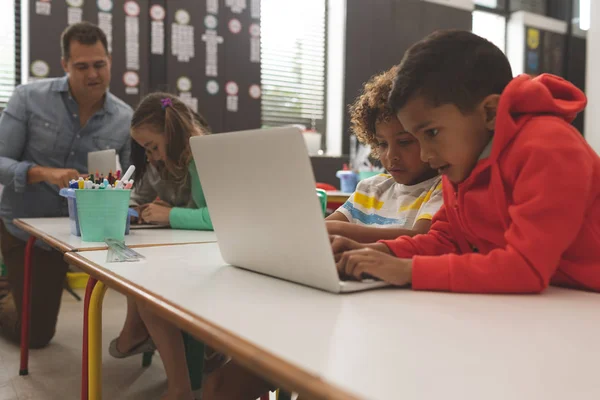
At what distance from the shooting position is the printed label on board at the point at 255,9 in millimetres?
3834

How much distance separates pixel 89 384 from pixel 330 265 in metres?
0.51

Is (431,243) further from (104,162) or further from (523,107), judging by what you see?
(104,162)

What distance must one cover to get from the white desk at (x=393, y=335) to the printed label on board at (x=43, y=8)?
113 inches

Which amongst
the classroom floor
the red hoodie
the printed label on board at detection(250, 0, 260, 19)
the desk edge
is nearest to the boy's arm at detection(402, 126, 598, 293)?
the red hoodie

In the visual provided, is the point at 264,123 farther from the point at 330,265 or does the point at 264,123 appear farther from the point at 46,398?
the point at 330,265

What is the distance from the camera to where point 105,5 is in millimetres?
3340

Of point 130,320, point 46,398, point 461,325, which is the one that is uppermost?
point 461,325

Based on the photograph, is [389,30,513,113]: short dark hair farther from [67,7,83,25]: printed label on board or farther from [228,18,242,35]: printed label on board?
[228,18,242,35]: printed label on board

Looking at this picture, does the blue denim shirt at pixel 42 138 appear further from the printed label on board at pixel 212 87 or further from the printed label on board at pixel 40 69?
the printed label on board at pixel 212 87

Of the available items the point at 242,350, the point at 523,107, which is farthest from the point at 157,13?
the point at 242,350

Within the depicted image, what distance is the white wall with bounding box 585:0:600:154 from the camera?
439 centimetres

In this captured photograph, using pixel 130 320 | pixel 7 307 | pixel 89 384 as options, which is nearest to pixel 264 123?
pixel 7 307

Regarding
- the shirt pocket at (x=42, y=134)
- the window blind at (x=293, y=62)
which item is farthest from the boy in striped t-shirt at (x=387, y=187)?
the window blind at (x=293, y=62)

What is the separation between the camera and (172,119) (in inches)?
69.6
